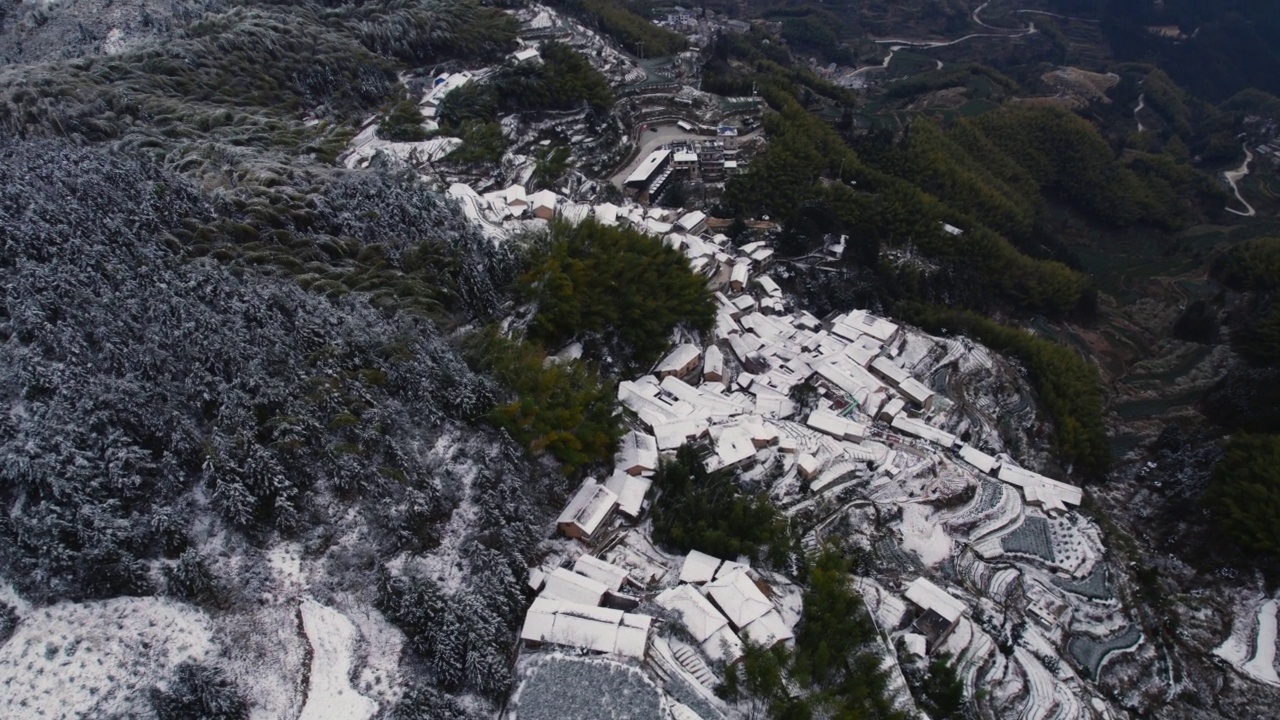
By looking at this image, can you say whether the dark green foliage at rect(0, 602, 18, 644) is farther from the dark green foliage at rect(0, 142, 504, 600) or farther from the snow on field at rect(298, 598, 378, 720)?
the snow on field at rect(298, 598, 378, 720)

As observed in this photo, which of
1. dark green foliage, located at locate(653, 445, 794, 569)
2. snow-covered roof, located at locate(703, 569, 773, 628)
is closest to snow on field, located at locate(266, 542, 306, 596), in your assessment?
dark green foliage, located at locate(653, 445, 794, 569)

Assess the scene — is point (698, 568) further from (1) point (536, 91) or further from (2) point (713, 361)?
(1) point (536, 91)

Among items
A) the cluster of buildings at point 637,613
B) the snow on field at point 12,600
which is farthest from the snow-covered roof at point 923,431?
the snow on field at point 12,600

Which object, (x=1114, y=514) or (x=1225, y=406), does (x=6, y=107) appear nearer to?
(x=1114, y=514)

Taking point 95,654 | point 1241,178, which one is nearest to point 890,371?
point 95,654

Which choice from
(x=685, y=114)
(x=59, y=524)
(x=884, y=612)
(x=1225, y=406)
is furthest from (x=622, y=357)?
(x=1225, y=406)

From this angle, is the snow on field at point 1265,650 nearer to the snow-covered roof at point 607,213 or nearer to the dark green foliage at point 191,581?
the snow-covered roof at point 607,213
